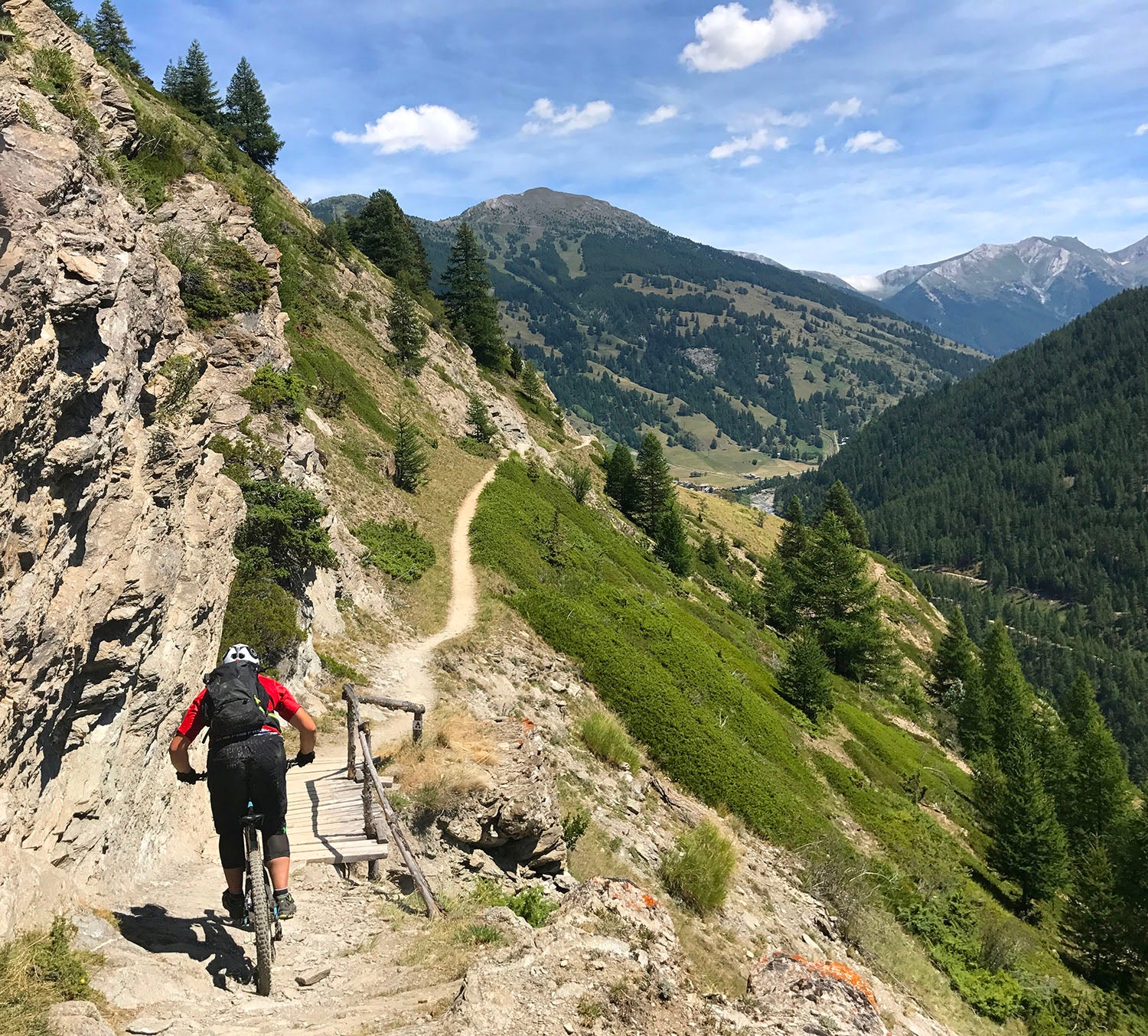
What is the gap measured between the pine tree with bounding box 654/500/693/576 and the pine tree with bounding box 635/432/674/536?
3316 millimetres

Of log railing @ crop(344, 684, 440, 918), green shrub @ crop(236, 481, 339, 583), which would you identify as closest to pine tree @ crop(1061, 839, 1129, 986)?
log railing @ crop(344, 684, 440, 918)

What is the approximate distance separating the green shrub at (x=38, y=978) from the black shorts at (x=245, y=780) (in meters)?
1.31

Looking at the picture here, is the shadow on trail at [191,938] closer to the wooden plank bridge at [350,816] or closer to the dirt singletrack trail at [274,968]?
the dirt singletrack trail at [274,968]

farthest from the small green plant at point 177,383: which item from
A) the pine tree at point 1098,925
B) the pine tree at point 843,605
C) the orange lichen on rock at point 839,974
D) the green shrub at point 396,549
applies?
the pine tree at point 843,605

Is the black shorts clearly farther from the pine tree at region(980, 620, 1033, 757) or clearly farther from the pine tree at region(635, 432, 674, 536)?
the pine tree at region(980, 620, 1033, 757)

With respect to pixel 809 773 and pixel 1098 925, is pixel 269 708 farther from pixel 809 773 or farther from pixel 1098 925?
pixel 1098 925

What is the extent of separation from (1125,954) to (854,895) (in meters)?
22.9

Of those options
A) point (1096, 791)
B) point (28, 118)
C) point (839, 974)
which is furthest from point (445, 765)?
point (1096, 791)

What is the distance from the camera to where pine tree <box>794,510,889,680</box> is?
50906 mm

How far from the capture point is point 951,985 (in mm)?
17953

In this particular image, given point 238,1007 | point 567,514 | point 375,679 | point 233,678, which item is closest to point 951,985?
point 375,679

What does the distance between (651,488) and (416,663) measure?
158ft

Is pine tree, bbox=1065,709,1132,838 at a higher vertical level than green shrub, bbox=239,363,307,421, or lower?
lower

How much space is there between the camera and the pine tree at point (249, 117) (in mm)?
63562
